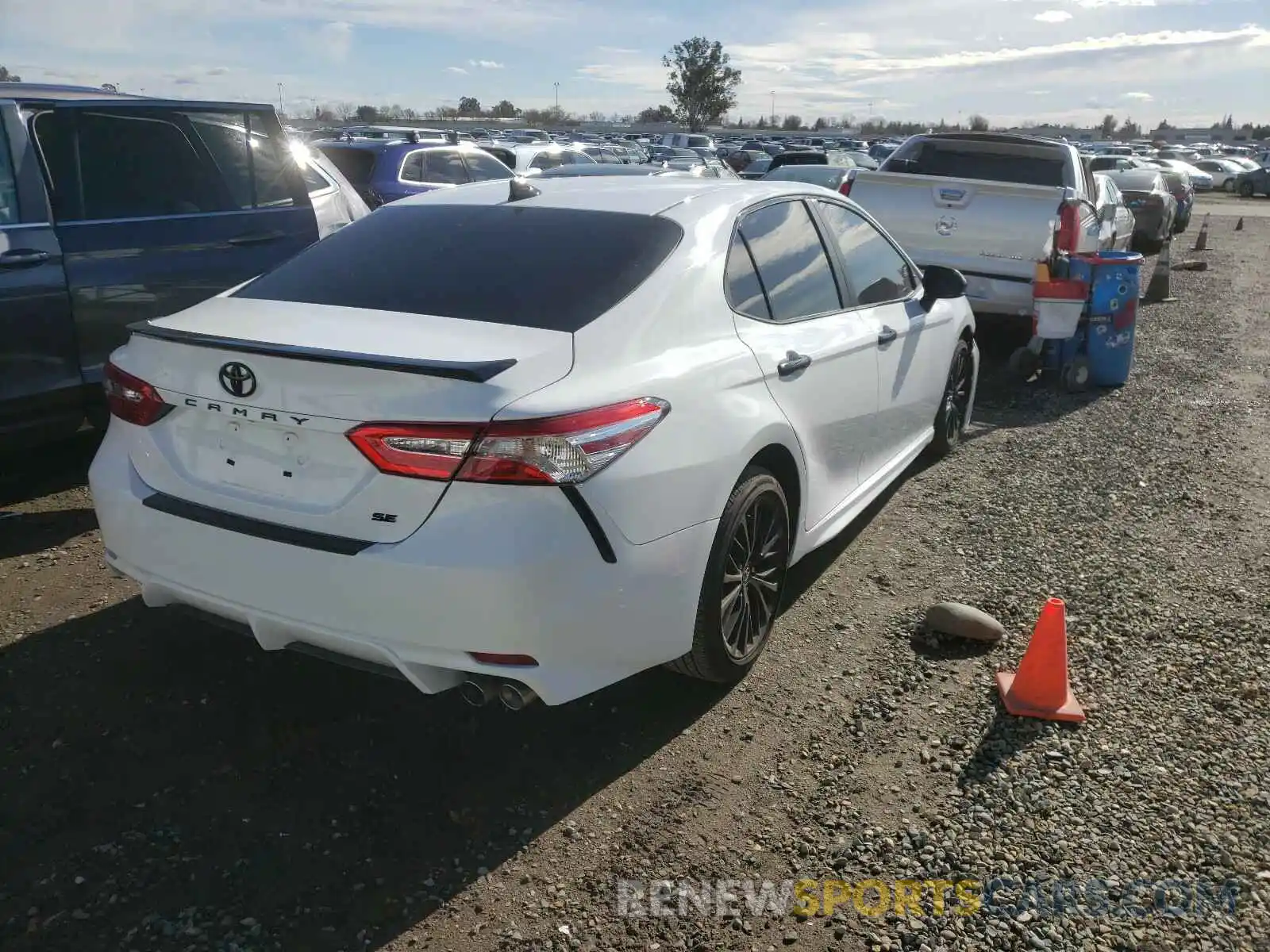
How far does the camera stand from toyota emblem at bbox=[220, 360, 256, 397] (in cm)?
273

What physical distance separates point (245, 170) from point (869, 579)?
4.01m

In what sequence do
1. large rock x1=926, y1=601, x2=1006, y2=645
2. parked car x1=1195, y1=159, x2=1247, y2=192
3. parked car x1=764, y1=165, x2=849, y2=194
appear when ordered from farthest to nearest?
1. parked car x1=1195, y1=159, x2=1247, y2=192
2. parked car x1=764, y1=165, x2=849, y2=194
3. large rock x1=926, y1=601, x2=1006, y2=645

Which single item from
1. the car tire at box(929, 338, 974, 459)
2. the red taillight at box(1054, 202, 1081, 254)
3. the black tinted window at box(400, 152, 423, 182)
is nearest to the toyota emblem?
the car tire at box(929, 338, 974, 459)

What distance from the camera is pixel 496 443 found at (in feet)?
8.25

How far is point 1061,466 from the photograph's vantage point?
6121mm

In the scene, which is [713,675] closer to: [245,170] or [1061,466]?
[1061,466]

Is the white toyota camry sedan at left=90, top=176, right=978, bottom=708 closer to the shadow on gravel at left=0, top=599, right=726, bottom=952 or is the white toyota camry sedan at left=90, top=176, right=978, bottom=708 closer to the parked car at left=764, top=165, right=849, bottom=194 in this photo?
the shadow on gravel at left=0, top=599, right=726, bottom=952

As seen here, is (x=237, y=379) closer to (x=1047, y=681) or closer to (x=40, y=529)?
(x=40, y=529)

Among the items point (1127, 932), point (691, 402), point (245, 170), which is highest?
point (245, 170)

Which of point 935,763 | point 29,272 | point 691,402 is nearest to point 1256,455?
point 935,763

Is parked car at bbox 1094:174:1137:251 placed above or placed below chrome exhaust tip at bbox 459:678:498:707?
above

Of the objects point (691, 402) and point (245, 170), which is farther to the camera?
point (245, 170)

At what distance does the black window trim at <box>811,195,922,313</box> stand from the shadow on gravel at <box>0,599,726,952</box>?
72.1 inches

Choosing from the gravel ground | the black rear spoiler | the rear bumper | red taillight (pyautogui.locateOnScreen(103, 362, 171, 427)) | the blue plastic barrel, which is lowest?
the gravel ground
